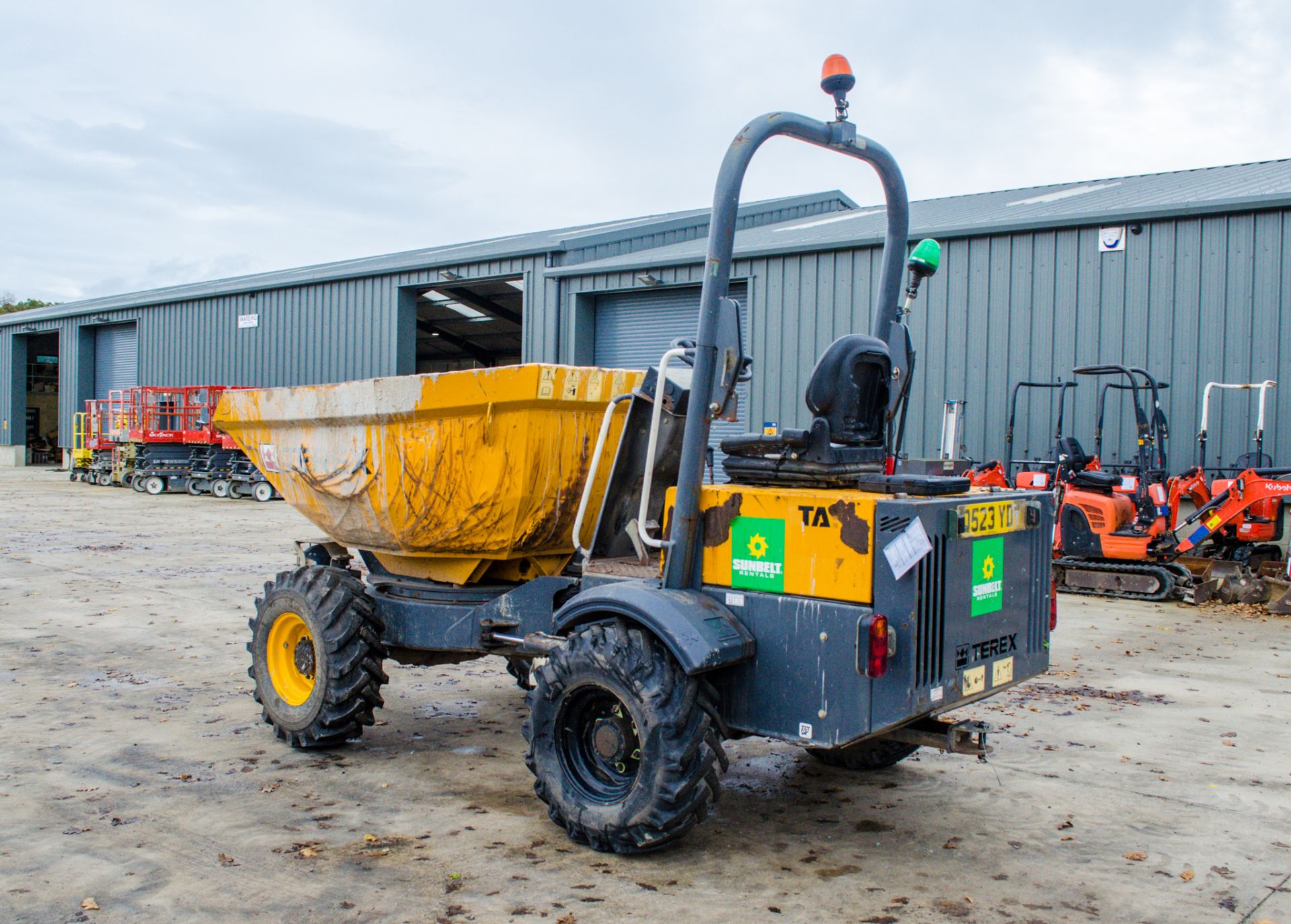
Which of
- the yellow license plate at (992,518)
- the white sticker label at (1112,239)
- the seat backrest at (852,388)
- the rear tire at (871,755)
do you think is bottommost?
the rear tire at (871,755)

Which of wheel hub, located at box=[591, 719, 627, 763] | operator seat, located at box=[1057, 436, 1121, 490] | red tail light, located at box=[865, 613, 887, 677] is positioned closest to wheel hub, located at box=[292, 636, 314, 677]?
wheel hub, located at box=[591, 719, 627, 763]

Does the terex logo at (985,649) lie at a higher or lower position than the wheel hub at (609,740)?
higher

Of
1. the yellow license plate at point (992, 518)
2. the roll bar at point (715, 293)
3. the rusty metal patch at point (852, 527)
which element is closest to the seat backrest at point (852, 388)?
the roll bar at point (715, 293)

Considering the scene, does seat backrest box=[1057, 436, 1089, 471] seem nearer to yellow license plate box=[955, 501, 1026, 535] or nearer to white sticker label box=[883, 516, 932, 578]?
yellow license plate box=[955, 501, 1026, 535]

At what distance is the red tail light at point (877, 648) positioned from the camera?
3.61 metres

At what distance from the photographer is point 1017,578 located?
436 centimetres

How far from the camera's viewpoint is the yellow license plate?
3.96 m

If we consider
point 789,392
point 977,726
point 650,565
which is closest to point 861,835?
point 977,726

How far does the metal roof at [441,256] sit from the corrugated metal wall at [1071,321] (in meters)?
6.44

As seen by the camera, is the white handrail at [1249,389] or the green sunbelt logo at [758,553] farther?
the white handrail at [1249,389]

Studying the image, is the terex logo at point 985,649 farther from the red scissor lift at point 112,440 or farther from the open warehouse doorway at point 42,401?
the open warehouse doorway at point 42,401

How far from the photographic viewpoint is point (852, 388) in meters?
4.06

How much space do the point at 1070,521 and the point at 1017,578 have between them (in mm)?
8147

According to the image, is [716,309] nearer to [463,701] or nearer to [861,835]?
[861,835]
